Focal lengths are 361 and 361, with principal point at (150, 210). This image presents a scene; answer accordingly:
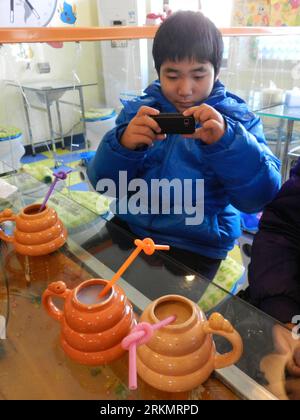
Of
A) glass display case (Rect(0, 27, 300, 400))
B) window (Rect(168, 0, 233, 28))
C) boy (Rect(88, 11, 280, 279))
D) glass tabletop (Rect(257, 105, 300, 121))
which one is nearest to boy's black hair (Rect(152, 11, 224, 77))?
boy (Rect(88, 11, 280, 279))

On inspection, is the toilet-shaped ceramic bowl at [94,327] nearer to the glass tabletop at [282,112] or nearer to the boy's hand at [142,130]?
the boy's hand at [142,130]

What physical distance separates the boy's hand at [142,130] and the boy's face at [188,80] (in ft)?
0.43

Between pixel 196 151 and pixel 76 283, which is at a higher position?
pixel 196 151

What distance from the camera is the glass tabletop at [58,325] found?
46cm

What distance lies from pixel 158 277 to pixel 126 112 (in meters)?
0.47

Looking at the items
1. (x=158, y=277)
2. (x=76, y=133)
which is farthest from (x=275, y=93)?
(x=158, y=277)

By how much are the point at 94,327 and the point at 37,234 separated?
0.30 metres

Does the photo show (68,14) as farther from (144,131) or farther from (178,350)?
(178,350)

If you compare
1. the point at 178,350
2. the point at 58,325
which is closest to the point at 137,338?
the point at 178,350

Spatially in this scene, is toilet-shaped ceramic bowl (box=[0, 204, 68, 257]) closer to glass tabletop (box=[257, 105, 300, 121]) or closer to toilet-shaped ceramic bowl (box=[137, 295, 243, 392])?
toilet-shaped ceramic bowl (box=[137, 295, 243, 392])

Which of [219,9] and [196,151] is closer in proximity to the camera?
[196,151]

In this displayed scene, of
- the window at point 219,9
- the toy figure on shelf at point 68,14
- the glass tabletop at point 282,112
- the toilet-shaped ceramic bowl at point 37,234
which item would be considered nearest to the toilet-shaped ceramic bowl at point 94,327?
the toilet-shaped ceramic bowl at point 37,234

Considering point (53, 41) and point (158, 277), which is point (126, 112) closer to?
point (53, 41)

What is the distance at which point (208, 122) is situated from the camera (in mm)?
694
